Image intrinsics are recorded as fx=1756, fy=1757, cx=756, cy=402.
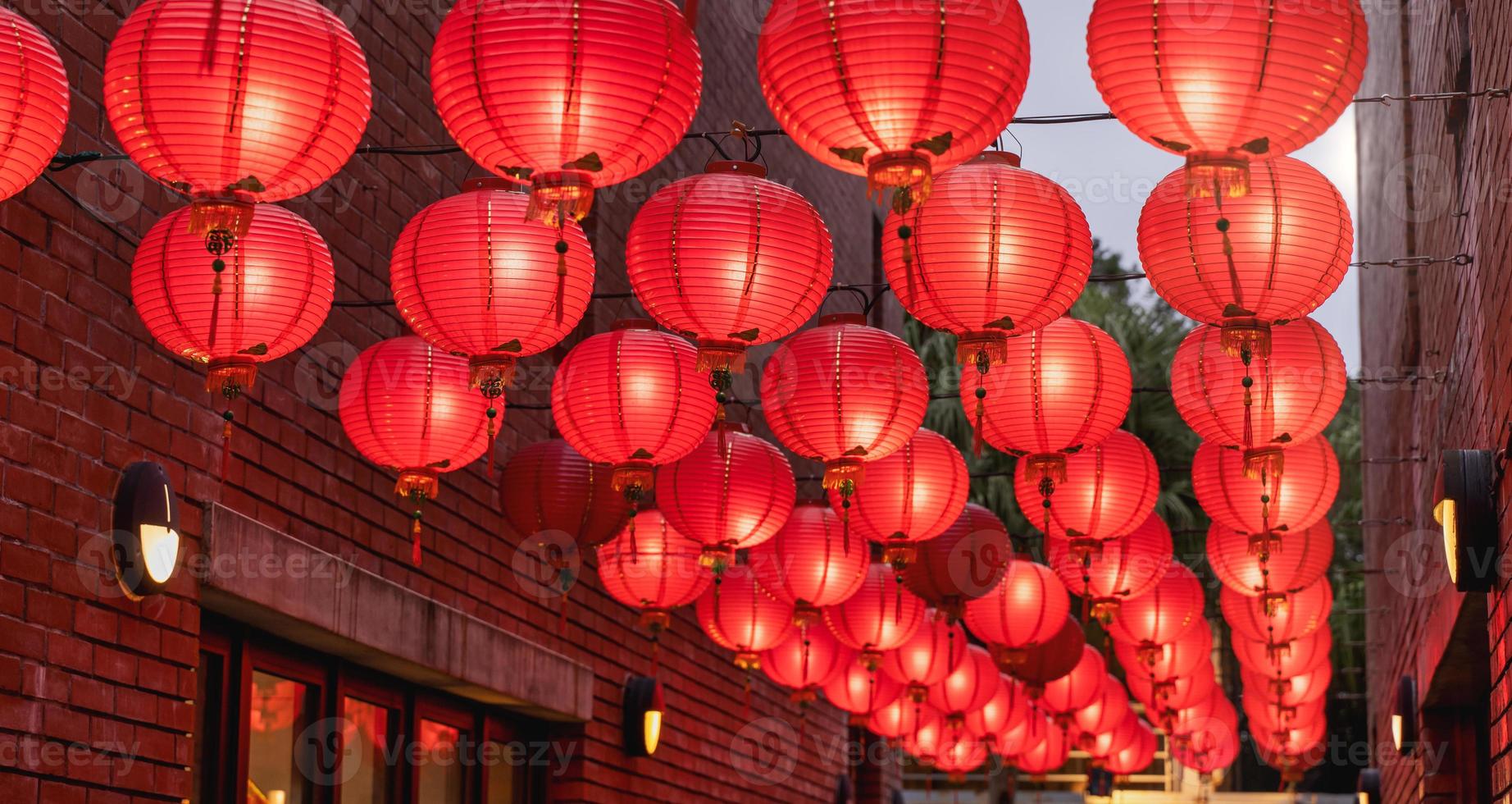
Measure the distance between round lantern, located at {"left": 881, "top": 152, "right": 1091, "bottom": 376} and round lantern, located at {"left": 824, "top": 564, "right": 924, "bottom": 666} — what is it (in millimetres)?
4233

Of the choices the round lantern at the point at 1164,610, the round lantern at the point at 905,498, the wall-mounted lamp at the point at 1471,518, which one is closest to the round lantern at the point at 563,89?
the round lantern at the point at 905,498

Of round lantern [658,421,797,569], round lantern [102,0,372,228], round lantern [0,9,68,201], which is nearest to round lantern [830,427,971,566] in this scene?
round lantern [658,421,797,569]

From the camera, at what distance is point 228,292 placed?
6191 mm

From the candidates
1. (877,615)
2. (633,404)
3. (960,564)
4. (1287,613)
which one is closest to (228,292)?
(633,404)

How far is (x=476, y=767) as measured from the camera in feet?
34.3

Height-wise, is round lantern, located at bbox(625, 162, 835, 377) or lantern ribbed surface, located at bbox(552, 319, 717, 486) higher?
round lantern, located at bbox(625, 162, 835, 377)

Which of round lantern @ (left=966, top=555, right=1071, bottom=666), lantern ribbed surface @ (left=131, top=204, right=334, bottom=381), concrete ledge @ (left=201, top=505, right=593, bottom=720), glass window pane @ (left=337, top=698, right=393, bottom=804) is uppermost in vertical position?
lantern ribbed surface @ (left=131, top=204, right=334, bottom=381)

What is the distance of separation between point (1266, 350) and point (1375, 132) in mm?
10101

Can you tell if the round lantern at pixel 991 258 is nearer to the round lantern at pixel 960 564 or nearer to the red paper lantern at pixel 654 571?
the red paper lantern at pixel 654 571

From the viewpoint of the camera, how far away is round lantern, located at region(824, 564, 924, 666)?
10.7m

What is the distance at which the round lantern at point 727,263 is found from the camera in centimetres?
643

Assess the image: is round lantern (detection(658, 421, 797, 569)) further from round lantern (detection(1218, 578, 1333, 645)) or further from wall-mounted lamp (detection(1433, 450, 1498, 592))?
round lantern (detection(1218, 578, 1333, 645))

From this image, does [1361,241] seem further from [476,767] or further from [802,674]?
[476,767]

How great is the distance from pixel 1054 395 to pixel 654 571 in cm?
255
